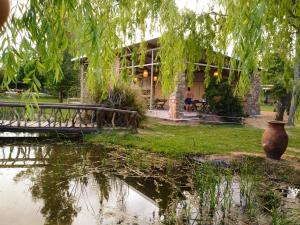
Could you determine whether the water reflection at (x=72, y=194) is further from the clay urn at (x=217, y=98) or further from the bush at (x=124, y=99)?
the clay urn at (x=217, y=98)

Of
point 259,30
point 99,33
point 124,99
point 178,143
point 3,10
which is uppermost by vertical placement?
point 259,30

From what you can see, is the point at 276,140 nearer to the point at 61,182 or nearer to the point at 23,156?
the point at 61,182

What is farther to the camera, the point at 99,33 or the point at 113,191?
the point at 113,191

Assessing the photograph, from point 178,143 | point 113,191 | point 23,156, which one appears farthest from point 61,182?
point 178,143

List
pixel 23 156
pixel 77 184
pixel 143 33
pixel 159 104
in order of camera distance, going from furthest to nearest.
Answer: pixel 159 104 → pixel 23 156 → pixel 77 184 → pixel 143 33

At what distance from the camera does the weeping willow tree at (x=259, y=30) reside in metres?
3.13

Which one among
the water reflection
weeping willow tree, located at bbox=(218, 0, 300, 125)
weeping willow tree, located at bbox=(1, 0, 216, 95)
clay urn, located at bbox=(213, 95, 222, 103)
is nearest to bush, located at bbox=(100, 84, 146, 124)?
the water reflection

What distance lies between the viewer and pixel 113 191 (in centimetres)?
470

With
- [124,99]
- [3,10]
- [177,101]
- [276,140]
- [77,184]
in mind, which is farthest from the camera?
[177,101]

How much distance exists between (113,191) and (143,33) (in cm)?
271

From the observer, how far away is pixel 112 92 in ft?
35.8

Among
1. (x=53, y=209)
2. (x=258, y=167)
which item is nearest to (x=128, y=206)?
(x=53, y=209)

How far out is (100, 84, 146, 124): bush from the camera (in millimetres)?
10773

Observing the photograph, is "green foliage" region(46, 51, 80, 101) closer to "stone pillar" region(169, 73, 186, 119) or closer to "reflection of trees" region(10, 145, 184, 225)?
"stone pillar" region(169, 73, 186, 119)
